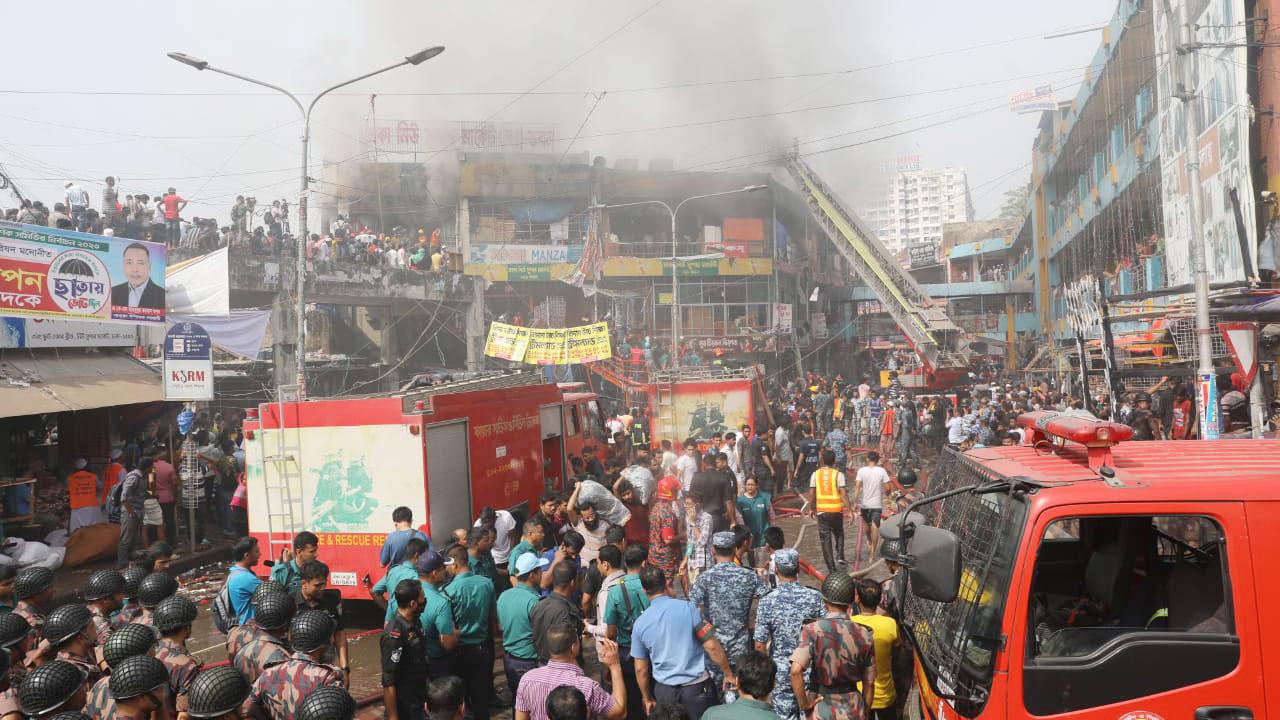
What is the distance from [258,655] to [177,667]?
A: 40cm

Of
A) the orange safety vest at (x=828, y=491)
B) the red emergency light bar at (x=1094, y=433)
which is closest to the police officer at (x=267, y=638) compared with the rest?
the red emergency light bar at (x=1094, y=433)

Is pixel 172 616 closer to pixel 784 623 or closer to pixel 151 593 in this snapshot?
pixel 151 593

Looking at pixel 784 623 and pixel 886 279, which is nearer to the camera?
pixel 784 623

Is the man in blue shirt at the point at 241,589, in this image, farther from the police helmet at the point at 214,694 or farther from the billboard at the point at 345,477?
the police helmet at the point at 214,694

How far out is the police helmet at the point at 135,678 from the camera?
3.77m

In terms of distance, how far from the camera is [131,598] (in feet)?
20.7

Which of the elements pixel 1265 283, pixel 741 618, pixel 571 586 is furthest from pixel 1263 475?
pixel 1265 283

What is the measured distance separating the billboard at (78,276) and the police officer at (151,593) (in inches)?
328

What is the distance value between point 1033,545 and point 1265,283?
13.9 metres

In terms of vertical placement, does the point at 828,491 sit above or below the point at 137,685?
below

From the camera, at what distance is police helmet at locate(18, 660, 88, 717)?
12.7 ft

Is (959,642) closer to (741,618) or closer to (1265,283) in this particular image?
(741,618)

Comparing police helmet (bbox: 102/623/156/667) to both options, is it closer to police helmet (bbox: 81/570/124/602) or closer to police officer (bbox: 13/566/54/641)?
police helmet (bbox: 81/570/124/602)

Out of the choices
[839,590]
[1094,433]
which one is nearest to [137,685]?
[839,590]
